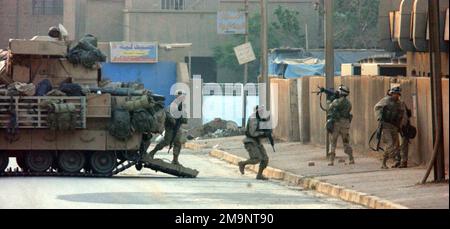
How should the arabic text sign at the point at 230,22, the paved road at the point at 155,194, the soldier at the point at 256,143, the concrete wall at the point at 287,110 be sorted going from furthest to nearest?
1. the arabic text sign at the point at 230,22
2. the concrete wall at the point at 287,110
3. the soldier at the point at 256,143
4. the paved road at the point at 155,194

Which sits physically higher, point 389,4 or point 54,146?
point 389,4

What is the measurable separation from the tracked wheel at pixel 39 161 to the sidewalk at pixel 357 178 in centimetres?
510

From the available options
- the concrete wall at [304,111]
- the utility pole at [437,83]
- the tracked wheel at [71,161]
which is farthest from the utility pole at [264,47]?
the utility pole at [437,83]

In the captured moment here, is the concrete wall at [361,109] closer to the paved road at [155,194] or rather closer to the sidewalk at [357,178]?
the sidewalk at [357,178]

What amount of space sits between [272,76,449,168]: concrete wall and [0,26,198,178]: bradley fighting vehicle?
195 inches

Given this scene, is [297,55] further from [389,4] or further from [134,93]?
[134,93]

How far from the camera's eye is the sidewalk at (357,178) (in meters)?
17.5

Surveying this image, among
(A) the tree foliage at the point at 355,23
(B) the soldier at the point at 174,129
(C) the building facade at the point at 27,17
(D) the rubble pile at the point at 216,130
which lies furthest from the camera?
(C) the building facade at the point at 27,17

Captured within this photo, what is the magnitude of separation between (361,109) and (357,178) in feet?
21.9

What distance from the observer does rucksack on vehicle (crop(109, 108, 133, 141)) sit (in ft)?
79.2

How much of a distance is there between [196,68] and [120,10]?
18.2 feet

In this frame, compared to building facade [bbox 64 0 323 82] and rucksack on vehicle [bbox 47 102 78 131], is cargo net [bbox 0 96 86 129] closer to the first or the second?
rucksack on vehicle [bbox 47 102 78 131]

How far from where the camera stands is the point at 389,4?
3038 centimetres
